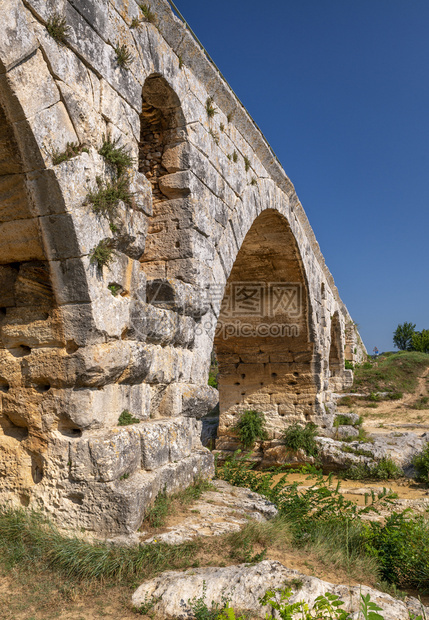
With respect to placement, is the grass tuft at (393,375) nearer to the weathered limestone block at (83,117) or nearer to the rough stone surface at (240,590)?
the rough stone surface at (240,590)

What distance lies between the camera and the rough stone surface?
2543mm

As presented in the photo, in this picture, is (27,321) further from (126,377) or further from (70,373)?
(126,377)

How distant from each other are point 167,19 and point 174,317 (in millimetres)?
2751

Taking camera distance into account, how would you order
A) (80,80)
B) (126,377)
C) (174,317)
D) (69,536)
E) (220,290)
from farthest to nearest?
1. (220,290)
2. (174,317)
3. (126,377)
4. (80,80)
5. (69,536)

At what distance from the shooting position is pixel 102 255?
332 centimetres

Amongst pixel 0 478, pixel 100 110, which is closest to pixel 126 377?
pixel 0 478

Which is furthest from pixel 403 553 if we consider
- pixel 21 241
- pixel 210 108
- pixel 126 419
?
pixel 210 108

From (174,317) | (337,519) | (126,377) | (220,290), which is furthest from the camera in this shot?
(220,290)

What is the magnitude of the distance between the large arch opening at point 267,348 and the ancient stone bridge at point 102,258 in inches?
200

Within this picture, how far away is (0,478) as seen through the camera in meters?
3.40

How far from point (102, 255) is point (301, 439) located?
280 inches

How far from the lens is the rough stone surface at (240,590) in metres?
2.54

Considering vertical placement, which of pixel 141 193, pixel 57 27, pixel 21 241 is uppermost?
pixel 57 27

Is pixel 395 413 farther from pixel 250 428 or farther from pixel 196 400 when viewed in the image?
pixel 196 400
